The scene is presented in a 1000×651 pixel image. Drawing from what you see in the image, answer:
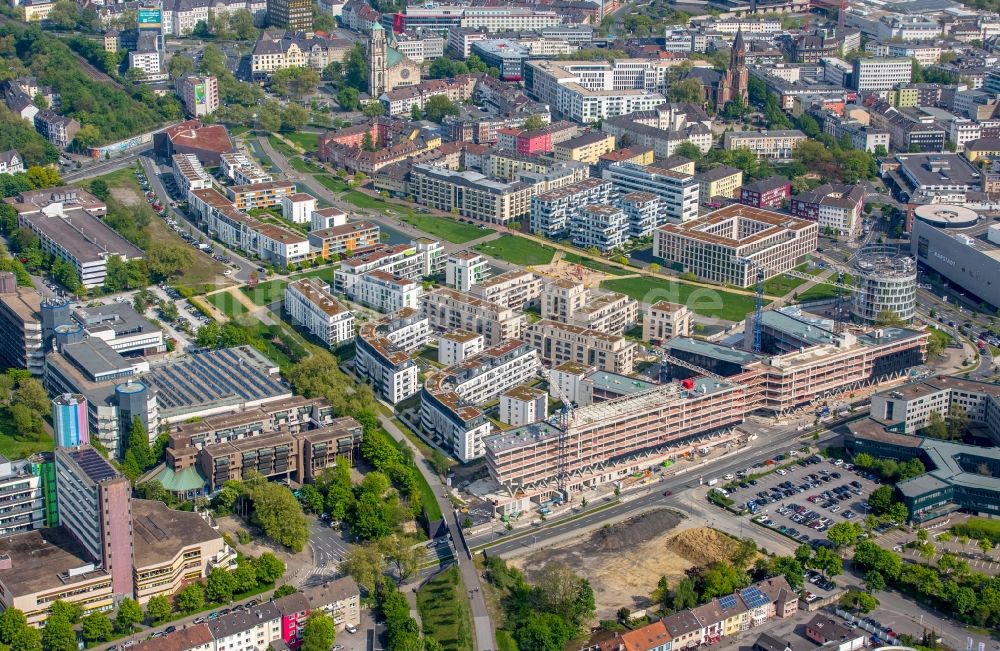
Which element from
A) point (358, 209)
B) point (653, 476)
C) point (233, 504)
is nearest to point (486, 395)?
point (653, 476)

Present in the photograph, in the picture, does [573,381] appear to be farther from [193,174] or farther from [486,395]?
[193,174]

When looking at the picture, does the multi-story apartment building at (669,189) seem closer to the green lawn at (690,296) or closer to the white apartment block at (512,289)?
the green lawn at (690,296)

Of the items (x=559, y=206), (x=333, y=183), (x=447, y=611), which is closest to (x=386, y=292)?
(x=559, y=206)

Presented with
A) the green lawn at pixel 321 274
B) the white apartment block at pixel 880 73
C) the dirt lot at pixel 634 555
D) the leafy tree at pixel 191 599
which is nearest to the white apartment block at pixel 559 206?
the green lawn at pixel 321 274

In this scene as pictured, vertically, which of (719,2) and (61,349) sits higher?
(719,2)

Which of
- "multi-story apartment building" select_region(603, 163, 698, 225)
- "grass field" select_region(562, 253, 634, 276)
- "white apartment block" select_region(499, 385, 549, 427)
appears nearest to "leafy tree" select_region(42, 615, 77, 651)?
"white apartment block" select_region(499, 385, 549, 427)

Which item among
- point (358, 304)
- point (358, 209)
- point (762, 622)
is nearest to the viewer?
point (762, 622)

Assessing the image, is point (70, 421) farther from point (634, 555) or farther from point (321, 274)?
point (321, 274)
